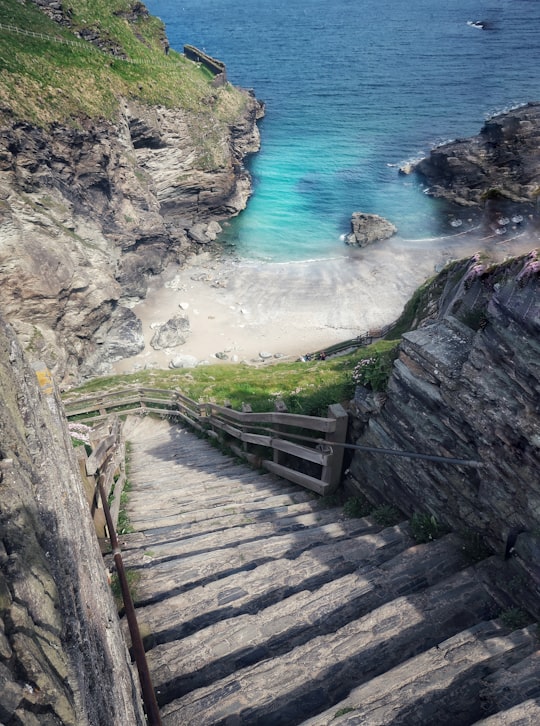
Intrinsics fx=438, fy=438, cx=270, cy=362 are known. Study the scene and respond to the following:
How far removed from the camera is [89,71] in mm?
36281

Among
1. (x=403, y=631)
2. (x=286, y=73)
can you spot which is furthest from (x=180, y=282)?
(x=286, y=73)

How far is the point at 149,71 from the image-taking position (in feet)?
143

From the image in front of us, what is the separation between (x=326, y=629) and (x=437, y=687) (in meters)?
1.08

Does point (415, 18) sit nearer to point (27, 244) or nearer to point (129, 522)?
point (27, 244)

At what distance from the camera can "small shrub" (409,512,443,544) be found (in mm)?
5270

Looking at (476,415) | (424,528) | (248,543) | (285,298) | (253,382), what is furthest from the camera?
(285,298)

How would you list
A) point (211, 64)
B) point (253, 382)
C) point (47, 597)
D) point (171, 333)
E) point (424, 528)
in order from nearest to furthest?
point (47, 597)
point (424, 528)
point (253, 382)
point (171, 333)
point (211, 64)

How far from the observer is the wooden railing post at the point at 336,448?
6.55m

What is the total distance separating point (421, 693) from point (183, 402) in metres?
12.0

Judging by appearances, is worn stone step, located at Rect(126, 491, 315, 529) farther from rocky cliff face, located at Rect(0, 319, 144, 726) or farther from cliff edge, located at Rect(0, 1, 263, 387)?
cliff edge, located at Rect(0, 1, 263, 387)

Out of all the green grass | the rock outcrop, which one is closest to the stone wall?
the rock outcrop

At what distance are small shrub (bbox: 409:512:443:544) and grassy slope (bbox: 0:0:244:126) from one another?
3433 cm

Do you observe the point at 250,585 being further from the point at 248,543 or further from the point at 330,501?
the point at 330,501

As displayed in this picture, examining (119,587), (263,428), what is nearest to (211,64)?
(263,428)
